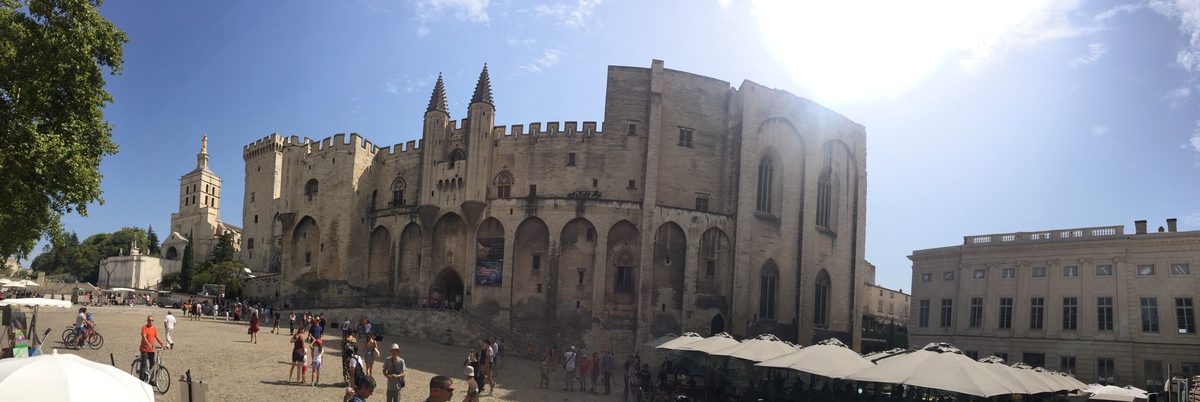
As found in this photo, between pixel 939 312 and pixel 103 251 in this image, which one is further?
pixel 103 251

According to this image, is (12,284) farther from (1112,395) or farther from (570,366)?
(1112,395)

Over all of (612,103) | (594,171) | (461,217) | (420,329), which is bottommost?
(420,329)

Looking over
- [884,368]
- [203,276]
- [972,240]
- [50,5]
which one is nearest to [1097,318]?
[972,240]

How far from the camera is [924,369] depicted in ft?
54.0

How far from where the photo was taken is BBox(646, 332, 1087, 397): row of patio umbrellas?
15.4 metres

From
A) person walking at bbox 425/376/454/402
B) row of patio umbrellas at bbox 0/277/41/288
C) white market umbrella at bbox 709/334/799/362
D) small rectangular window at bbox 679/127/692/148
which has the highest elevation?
small rectangular window at bbox 679/127/692/148

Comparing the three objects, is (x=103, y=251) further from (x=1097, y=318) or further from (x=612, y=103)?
(x=1097, y=318)

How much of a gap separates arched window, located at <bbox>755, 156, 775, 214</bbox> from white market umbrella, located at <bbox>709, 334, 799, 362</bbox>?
20972mm

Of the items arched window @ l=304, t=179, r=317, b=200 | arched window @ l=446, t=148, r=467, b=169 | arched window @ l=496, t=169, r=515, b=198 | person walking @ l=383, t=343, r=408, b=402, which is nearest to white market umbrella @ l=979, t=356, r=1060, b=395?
person walking @ l=383, t=343, r=408, b=402

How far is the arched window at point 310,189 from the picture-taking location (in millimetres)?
50438

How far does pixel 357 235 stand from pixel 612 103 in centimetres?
1725

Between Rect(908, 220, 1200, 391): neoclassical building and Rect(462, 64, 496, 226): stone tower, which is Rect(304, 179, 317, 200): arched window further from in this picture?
Rect(908, 220, 1200, 391): neoclassical building

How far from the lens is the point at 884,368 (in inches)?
682

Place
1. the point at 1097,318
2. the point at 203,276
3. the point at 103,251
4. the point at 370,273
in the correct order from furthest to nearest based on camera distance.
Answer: the point at 103,251
the point at 203,276
the point at 370,273
the point at 1097,318
